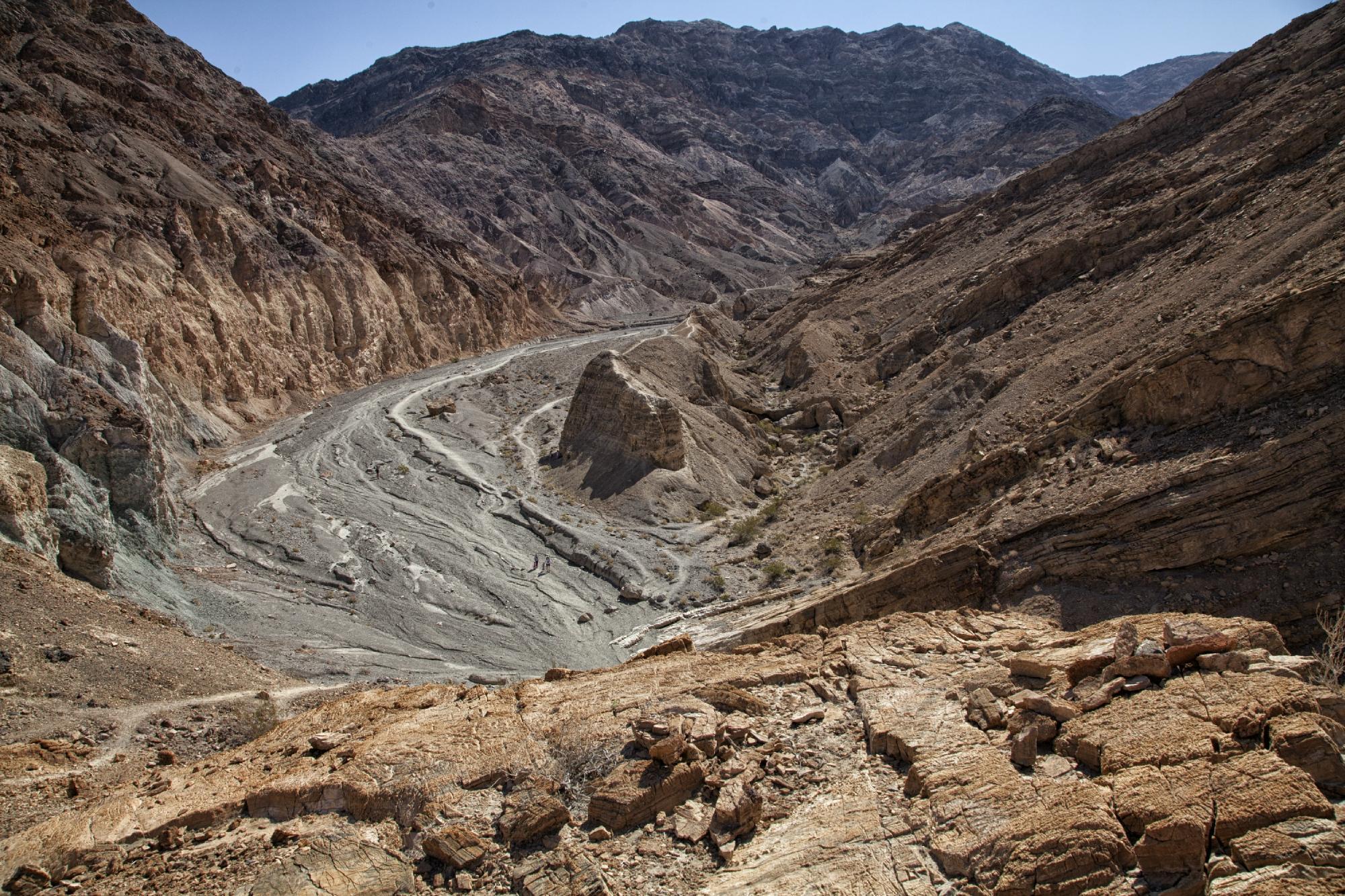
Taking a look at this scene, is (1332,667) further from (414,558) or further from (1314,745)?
(414,558)

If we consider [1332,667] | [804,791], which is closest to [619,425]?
[804,791]

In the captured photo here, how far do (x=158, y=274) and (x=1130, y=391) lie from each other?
123 feet

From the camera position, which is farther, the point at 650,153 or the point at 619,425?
the point at 650,153

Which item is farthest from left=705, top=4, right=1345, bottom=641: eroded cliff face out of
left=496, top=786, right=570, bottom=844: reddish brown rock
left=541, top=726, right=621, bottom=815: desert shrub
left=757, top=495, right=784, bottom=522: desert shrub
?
left=496, top=786, right=570, bottom=844: reddish brown rock

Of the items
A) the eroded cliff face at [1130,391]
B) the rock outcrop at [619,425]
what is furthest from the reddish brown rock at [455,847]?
the rock outcrop at [619,425]

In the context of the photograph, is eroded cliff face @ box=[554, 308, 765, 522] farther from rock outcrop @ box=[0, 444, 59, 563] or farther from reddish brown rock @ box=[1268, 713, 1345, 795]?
reddish brown rock @ box=[1268, 713, 1345, 795]

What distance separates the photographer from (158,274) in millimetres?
35406

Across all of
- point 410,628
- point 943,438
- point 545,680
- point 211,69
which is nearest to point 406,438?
point 410,628

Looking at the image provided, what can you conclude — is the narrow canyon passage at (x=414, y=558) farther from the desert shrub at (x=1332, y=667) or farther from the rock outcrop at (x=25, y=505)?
the desert shrub at (x=1332, y=667)

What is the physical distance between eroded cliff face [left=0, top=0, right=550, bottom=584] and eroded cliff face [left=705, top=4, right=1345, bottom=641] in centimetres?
1739

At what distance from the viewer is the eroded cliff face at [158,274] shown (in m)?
20.3

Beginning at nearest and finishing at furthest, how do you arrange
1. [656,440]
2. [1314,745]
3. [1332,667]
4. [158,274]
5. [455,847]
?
[1314,745]
[455,847]
[1332,667]
[656,440]
[158,274]

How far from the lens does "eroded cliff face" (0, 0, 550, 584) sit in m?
20.3

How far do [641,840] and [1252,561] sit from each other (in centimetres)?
1041
